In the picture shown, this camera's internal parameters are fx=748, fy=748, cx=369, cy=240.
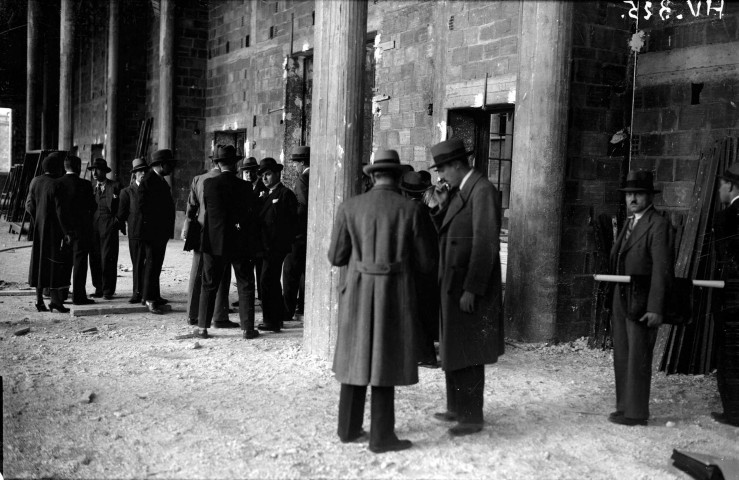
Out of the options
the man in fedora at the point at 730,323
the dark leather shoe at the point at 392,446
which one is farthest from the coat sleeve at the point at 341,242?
the man in fedora at the point at 730,323

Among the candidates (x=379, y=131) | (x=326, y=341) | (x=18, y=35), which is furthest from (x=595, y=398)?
(x=18, y=35)

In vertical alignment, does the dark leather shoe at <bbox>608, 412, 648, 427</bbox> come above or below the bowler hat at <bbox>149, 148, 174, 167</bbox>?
below

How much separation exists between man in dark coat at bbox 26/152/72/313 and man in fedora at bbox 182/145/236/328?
1.61 m

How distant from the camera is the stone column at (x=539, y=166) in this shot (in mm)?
7047

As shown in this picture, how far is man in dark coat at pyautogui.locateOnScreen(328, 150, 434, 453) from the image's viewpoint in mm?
4152

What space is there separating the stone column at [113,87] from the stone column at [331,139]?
12.7 metres

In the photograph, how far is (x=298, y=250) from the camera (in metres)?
7.83

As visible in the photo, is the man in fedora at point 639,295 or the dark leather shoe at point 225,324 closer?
the man in fedora at point 639,295

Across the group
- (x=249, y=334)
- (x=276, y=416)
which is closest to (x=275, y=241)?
(x=249, y=334)

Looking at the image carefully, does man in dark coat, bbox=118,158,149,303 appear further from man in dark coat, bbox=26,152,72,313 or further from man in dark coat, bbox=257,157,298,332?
man in dark coat, bbox=257,157,298,332

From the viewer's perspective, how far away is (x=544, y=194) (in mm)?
7145

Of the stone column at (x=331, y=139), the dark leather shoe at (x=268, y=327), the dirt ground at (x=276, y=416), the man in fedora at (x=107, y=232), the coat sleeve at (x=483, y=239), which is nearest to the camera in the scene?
the dirt ground at (x=276, y=416)

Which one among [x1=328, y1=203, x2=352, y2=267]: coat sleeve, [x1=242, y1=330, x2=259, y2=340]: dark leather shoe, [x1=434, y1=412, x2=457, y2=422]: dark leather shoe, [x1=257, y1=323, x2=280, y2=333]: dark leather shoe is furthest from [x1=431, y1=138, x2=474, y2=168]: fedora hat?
[x1=257, y1=323, x2=280, y2=333]: dark leather shoe

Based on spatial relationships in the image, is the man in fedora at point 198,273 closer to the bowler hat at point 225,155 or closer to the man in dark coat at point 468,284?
the bowler hat at point 225,155
